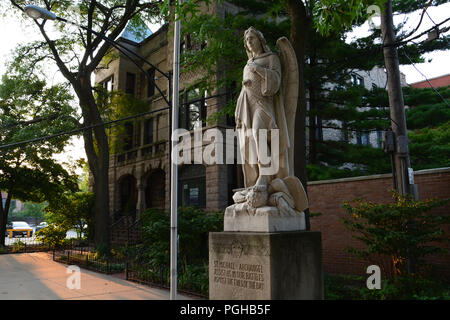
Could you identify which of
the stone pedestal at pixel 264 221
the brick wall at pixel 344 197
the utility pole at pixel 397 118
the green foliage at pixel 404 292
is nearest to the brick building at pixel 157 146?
the brick wall at pixel 344 197

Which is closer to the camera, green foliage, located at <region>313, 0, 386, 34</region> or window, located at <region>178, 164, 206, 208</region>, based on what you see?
green foliage, located at <region>313, 0, 386, 34</region>

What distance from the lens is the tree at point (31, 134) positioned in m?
17.5

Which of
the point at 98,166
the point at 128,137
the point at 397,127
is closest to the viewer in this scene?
the point at 397,127

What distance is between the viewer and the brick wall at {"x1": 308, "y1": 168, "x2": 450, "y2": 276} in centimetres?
991

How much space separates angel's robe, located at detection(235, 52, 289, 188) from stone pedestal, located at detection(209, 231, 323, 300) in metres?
1.02

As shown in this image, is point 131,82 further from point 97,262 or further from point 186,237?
point 186,237

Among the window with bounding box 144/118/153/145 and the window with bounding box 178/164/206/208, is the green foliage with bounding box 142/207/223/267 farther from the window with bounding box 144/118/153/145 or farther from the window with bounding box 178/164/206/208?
the window with bounding box 144/118/153/145

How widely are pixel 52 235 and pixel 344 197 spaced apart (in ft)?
52.5

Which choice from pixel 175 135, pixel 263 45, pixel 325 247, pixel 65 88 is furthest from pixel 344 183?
pixel 65 88

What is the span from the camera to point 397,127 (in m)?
8.71

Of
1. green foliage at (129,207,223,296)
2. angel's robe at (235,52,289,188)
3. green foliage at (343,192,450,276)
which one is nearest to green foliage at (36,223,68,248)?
green foliage at (129,207,223,296)

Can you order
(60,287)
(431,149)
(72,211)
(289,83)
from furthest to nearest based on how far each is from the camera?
(72,211) < (431,149) < (60,287) < (289,83)

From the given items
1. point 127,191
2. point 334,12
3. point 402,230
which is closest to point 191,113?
point 127,191

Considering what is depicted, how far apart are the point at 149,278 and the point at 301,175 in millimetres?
5515
